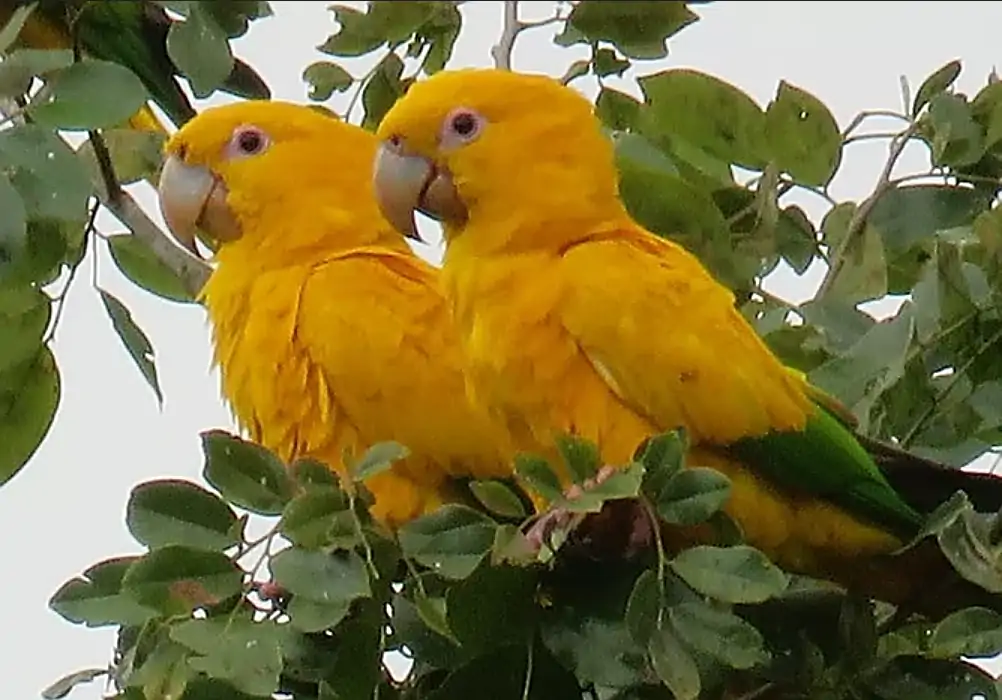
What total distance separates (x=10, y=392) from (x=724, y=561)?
0.52 m

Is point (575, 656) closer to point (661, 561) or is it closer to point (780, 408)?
point (661, 561)

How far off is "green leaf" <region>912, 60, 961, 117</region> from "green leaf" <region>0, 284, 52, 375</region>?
607 mm

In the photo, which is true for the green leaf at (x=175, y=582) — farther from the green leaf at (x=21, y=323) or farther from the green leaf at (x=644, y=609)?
the green leaf at (x=21, y=323)

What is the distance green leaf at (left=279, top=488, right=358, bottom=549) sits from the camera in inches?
32.5

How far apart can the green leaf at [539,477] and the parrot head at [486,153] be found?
337mm

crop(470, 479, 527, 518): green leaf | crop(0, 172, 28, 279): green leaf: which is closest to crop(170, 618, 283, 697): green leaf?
crop(470, 479, 527, 518): green leaf

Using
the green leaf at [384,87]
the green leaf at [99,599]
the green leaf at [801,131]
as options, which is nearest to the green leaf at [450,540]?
the green leaf at [99,599]

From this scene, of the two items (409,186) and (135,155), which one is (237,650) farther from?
(135,155)

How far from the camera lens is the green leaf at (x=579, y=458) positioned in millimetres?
844

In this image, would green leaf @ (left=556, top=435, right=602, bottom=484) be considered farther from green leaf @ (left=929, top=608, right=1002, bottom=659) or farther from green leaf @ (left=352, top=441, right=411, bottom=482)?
green leaf @ (left=929, top=608, right=1002, bottom=659)

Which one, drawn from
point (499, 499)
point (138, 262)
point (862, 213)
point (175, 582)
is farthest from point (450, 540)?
point (138, 262)

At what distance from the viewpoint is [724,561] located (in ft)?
2.74

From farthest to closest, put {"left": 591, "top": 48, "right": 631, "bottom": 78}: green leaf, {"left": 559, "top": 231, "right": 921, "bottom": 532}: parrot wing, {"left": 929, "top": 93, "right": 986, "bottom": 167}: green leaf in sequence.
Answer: {"left": 591, "top": 48, "right": 631, "bottom": 78}: green leaf < {"left": 929, "top": 93, "right": 986, "bottom": 167}: green leaf < {"left": 559, "top": 231, "right": 921, "bottom": 532}: parrot wing

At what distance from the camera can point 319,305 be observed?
1229 millimetres
